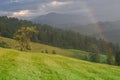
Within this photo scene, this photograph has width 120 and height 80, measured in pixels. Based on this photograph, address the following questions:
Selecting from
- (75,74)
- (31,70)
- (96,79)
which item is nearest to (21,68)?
(31,70)

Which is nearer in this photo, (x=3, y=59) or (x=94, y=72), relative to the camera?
(x=3, y=59)

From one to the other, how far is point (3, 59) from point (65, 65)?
1061 centimetres

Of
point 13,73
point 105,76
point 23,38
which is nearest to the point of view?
point 13,73

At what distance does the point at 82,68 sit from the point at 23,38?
110 m

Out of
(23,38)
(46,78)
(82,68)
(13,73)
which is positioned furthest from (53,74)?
(23,38)

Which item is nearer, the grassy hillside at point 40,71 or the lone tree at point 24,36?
the grassy hillside at point 40,71

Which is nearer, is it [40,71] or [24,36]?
[40,71]

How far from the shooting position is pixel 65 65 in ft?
154

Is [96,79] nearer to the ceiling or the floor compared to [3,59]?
nearer to the floor

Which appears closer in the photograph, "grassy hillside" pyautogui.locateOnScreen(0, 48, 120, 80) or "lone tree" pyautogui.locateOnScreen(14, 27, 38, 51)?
"grassy hillside" pyautogui.locateOnScreen(0, 48, 120, 80)

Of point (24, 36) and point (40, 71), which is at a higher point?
point (24, 36)

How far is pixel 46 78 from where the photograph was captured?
121 ft

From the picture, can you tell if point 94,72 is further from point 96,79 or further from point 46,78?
point 46,78

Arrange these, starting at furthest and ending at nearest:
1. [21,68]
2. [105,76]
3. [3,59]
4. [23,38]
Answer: [23,38] → [105,76] → [3,59] → [21,68]
